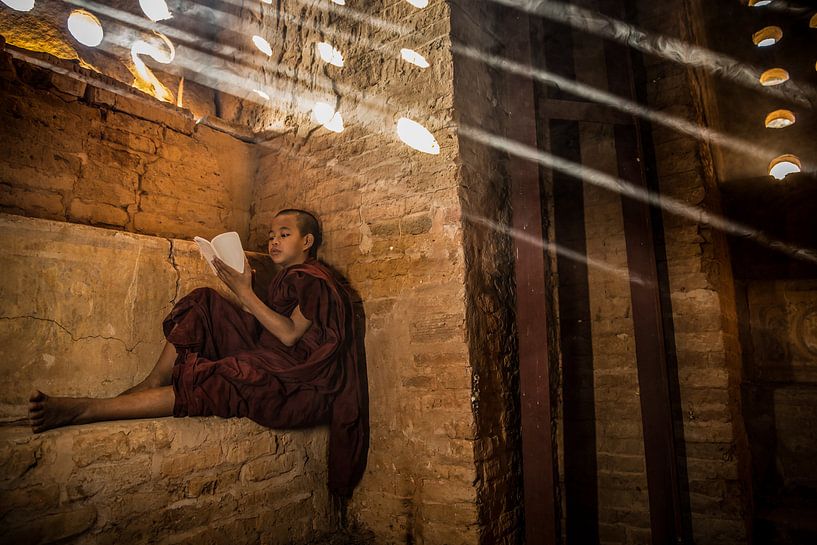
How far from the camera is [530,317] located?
2820mm

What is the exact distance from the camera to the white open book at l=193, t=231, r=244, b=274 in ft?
8.28

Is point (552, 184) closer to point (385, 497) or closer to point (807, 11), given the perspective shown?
point (385, 497)

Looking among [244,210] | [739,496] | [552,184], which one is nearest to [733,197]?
[552,184]

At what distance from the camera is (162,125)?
3.30m

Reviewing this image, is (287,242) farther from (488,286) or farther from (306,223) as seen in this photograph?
(488,286)

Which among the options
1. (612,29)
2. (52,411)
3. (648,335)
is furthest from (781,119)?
(52,411)

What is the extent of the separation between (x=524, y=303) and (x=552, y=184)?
1334mm

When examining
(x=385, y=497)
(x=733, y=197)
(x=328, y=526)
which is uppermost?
(x=733, y=197)

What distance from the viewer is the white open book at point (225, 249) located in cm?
252

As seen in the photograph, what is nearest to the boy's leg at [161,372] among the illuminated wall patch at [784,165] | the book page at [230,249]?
the book page at [230,249]

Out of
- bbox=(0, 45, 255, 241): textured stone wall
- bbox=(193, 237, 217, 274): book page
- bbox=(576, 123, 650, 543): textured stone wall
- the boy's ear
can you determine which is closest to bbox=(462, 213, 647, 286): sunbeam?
bbox=(576, 123, 650, 543): textured stone wall

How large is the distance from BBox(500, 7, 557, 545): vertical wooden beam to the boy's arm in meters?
1.40

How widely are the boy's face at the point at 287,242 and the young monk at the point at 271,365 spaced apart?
28 centimetres

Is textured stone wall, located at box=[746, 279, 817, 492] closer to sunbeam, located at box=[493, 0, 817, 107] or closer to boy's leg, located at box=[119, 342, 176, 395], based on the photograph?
sunbeam, located at box=[493, 0, 817, 107]
